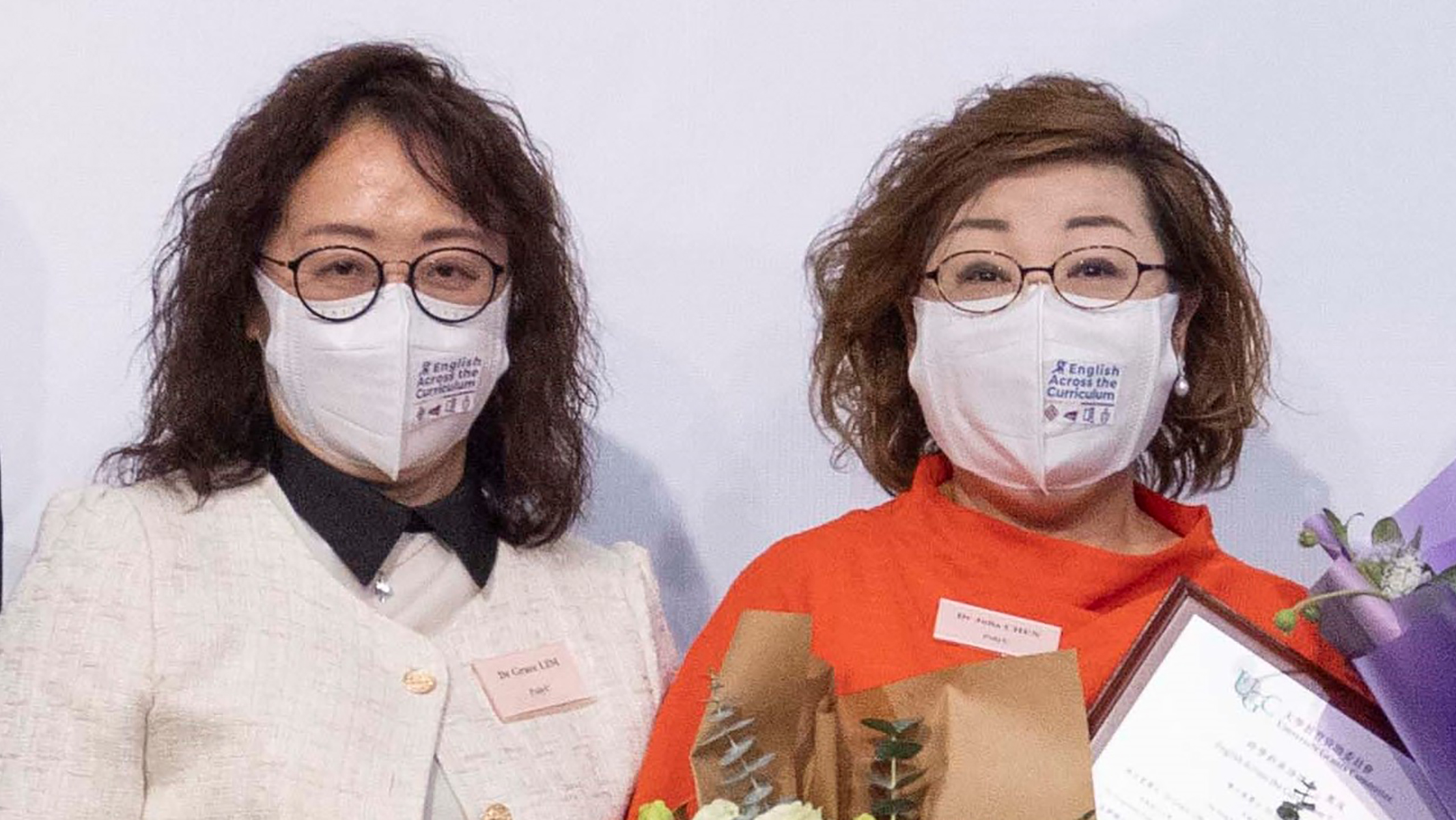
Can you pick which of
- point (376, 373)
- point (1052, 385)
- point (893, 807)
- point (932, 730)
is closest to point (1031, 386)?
point (1052, 385)

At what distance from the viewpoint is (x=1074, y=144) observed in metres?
2.12

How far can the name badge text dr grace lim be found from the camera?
2.00 metres

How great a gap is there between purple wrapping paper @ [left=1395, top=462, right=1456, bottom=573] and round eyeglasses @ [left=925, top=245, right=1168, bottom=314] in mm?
381

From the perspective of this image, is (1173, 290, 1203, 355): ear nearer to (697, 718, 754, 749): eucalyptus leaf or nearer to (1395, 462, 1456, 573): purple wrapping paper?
(1395, 462, 1456, 573): purple wrapping paper

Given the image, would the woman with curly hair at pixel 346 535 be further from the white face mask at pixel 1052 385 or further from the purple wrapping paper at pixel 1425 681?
the purple wrapping paper at pixel 1425 681

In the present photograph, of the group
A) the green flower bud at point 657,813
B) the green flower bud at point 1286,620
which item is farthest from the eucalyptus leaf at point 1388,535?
the green flower bud at point 657,813

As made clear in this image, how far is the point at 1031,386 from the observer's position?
1990mm

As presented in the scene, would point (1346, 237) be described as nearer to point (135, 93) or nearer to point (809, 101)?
point (809, 101)

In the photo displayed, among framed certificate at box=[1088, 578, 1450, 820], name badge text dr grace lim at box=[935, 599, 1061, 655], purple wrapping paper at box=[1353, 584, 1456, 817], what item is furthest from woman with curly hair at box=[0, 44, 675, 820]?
purple wrapping paper at box=[1353, 584, 1456, 817]

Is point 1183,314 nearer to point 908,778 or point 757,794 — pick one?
point 908,778

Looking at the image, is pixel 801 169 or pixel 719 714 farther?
pixel 801 169

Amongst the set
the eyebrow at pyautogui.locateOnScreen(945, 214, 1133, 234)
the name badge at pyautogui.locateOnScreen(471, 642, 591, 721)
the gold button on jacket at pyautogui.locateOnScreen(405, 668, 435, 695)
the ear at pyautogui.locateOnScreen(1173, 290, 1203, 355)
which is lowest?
the name badge at pyautogui.locateOnScreen(471, 642, 591, 721)

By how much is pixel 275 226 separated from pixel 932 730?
2.95ft

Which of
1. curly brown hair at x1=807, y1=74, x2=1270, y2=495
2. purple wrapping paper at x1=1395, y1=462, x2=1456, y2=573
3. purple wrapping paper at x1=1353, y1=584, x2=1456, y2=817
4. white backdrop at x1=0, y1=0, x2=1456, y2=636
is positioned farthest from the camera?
white backdrop at x1=0, y1=0, x2=1456, y2=636
